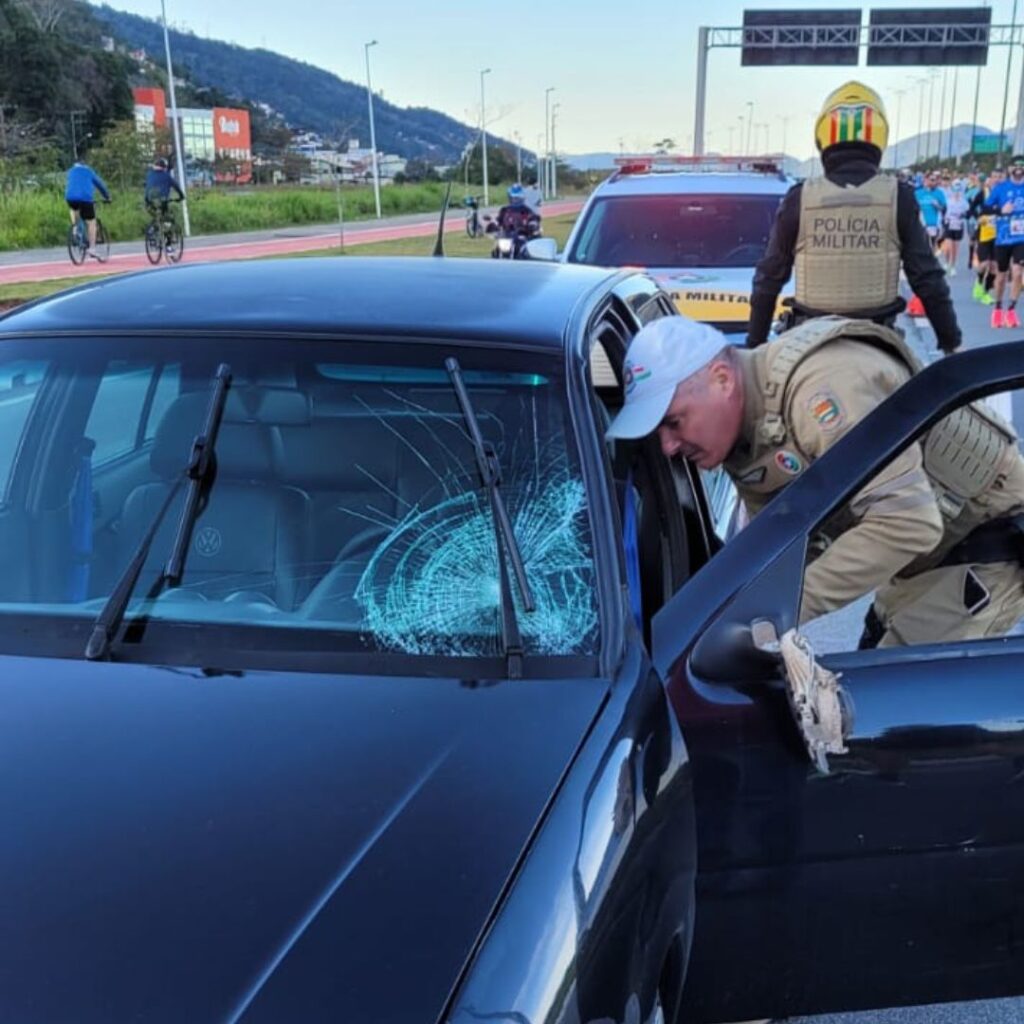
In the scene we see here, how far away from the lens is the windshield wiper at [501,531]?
1972 millimetres

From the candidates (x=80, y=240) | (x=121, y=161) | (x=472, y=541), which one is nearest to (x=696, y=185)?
(x=472, y=541)

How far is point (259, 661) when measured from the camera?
1968 mm

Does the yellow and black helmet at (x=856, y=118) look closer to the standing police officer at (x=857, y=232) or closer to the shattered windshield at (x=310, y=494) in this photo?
the standing police officer at (x=857, y=232)

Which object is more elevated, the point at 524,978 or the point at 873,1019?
the point at 524,978

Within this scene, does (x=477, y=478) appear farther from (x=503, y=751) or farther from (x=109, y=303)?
(x=109, y=303)

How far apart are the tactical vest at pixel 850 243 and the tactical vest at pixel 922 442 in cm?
307

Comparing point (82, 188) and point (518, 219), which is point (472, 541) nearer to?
point (518, 219)

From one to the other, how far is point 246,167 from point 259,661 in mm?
86228

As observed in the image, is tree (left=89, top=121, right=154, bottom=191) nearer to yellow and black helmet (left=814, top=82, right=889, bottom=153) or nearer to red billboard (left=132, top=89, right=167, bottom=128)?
yellow and black helmet (left=814, top=82, right=889, bottom=153)

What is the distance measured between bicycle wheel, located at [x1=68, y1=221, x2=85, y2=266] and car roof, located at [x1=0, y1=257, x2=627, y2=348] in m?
19.8

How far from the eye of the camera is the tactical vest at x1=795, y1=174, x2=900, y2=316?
5.61 meters

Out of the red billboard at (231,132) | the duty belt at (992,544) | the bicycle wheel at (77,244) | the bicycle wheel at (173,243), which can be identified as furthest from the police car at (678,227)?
the red billboard at (231,132)

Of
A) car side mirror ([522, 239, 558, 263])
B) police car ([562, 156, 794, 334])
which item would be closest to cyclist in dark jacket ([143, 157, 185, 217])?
police car ([562, 156, 794, 334])

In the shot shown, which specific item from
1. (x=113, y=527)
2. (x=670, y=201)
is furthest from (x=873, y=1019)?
(x=670, y=201)
